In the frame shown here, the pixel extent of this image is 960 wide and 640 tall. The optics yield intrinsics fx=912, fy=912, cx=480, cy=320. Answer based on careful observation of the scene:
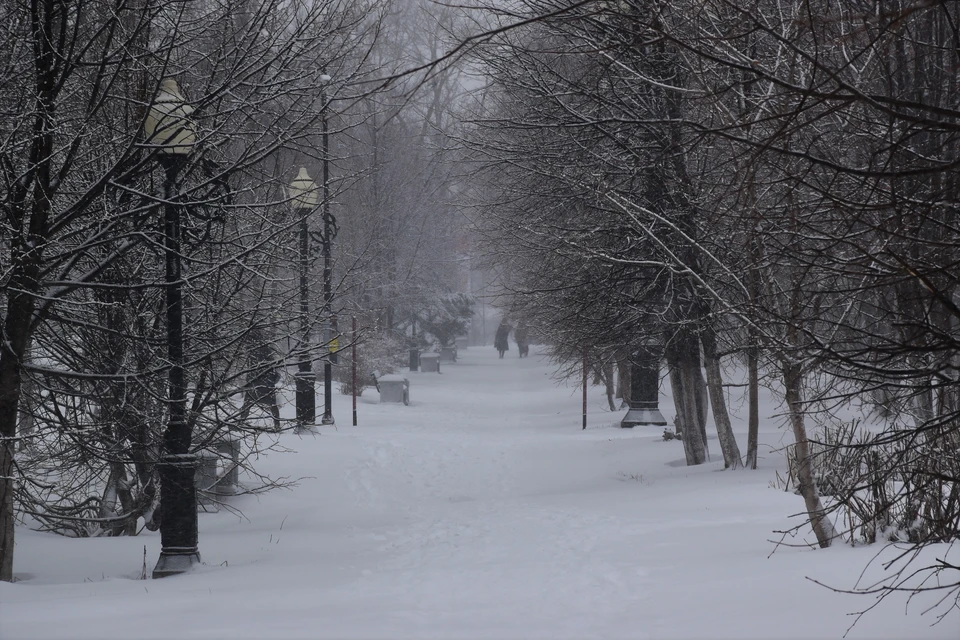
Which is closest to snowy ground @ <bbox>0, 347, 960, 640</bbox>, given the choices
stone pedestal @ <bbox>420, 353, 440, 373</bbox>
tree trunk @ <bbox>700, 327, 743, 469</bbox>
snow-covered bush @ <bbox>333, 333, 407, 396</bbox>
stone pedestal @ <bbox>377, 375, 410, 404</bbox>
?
tree trunk @ <bbox>700, 327, 743, 469</bbox>

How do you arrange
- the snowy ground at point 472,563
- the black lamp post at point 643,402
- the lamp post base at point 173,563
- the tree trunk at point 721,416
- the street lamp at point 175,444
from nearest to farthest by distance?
the snowy ground at point 472,563 < the street lamp at point 175,444 < the lamp post base at point 173,563 < the tree trunk at point 721,416 < the black lamp post at point 643,402

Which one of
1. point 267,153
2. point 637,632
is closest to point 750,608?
point 637,632

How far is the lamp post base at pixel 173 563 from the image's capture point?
725 centimetres

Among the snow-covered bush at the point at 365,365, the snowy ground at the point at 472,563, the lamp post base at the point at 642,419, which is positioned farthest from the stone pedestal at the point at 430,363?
the snowy ground at the point at 472,563

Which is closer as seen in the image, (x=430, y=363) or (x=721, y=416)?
(x=721, y=416)

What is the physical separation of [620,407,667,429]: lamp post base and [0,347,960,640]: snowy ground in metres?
4.41

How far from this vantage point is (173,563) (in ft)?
24.0

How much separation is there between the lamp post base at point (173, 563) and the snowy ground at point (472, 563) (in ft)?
0.73

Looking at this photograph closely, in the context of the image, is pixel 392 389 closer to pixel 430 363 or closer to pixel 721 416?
pixel 721 416

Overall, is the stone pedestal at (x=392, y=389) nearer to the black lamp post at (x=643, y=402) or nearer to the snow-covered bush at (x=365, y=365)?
the snow-covered bush at (x=365, y=365)

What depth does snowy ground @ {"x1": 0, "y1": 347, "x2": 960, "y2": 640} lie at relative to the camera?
544 cm

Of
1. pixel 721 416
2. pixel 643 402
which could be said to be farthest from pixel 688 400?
pixel 643 402

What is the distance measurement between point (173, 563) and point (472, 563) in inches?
→ 98.1

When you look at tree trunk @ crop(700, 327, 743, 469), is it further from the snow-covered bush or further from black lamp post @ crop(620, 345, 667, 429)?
the snow-covered bush
